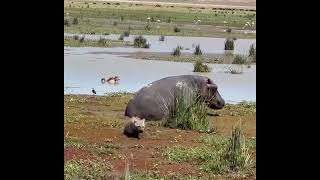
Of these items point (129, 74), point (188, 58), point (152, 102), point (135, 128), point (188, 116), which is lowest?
point (135, 128)

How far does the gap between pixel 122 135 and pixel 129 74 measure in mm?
5714

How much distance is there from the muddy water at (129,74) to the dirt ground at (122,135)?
1.16 metres

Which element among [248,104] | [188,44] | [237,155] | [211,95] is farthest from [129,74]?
[188,44]

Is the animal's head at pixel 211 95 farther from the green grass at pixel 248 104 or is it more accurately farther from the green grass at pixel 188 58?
the green grass at pixel 188 58

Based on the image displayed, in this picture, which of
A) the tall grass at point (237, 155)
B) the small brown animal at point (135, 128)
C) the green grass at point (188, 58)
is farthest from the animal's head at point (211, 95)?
the green grass at point (188, 58)

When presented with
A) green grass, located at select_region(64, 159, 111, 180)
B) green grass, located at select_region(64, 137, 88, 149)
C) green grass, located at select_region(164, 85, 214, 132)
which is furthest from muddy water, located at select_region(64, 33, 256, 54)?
green grass, located at select_region(64, 159, 111, 180)

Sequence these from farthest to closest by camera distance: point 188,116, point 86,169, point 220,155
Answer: point 188,116 < point 220,155 < point 86,169

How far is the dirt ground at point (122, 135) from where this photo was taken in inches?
230

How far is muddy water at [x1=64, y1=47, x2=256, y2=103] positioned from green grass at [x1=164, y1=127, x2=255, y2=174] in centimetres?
393

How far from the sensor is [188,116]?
24.8ft

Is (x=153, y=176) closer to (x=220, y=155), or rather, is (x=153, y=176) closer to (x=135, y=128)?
(x=220, y=155)
